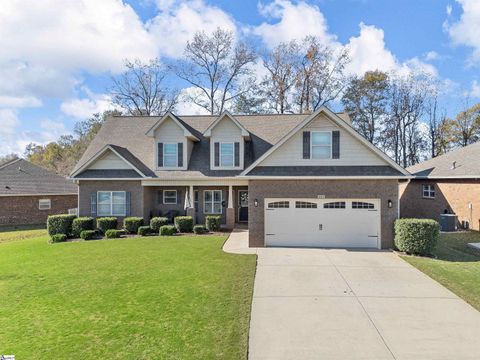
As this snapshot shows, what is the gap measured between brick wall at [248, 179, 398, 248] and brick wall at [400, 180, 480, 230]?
8.26 metres

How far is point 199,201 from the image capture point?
65.1 feet

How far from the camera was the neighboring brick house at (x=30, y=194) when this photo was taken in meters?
23.9

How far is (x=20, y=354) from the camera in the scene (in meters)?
5.18

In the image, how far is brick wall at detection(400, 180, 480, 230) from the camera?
701 inches

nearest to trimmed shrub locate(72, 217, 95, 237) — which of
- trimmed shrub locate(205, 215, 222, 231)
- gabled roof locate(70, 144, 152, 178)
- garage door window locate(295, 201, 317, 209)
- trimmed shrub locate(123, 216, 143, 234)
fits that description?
trimmed shrub locate(123, 216, 143, 234)

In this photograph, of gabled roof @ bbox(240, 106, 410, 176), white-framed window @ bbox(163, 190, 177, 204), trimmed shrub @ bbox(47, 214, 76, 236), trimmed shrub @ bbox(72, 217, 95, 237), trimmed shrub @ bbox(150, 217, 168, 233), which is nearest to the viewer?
gabled roof @ bbox(240, 106, 410, 176)

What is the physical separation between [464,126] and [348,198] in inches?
1365

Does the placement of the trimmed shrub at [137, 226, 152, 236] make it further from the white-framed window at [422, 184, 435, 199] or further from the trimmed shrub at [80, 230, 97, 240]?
the white-framed window at [422, 184, 435, 199]

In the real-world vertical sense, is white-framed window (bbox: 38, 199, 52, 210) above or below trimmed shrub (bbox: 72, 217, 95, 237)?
above

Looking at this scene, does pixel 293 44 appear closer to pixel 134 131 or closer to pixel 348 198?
pixel 134 131

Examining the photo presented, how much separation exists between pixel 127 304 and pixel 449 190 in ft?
67.7

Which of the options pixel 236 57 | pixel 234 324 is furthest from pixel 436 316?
pixel 236 57

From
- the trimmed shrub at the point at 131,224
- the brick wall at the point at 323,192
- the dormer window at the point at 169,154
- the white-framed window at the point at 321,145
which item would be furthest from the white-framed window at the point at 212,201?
the white-framed window at the point at 321,145

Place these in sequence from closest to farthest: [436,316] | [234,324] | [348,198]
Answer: [234,324] → [436,316] → [348,198]
